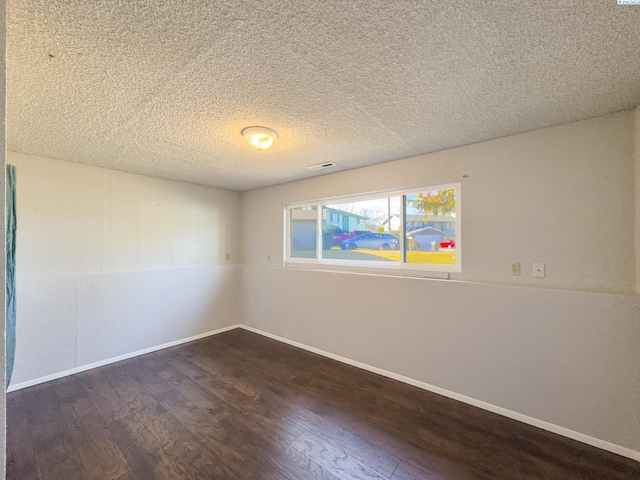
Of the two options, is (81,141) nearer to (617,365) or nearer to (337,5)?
(337,5)

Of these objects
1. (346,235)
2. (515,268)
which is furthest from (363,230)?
(515,268)

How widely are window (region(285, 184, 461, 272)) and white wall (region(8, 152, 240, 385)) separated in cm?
141

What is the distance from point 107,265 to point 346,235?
2.87 meters

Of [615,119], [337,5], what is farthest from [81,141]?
[615,119]

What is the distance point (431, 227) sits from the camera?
2.70 metres

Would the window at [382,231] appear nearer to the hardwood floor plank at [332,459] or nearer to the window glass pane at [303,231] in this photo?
the window glass pane at [303,231]

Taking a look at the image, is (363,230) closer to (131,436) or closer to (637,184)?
(637,184)

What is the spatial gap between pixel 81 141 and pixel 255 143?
5.15 feet

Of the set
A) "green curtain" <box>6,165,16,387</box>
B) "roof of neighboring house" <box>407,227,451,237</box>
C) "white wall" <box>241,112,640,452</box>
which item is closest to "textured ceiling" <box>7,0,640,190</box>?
"white wall" <box>241,112,640,452</box>

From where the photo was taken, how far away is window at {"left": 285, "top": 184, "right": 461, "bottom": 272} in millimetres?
2605

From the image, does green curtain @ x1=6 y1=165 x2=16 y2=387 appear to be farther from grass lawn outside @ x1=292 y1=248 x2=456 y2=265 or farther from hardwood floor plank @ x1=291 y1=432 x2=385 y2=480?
grass lawn outside @ x1=292 y1=248 x2=456 y2=265

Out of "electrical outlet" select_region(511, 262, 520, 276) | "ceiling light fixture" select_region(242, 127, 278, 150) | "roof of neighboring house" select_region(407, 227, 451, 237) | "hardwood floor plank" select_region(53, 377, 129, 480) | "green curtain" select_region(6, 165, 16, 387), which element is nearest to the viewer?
"green curtain" select_region(6, 165, 16, 387)

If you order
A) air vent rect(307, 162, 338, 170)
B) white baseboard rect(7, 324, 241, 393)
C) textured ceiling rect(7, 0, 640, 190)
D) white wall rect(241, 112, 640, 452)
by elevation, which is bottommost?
white baseboard rect(7, 324, 241, 393)

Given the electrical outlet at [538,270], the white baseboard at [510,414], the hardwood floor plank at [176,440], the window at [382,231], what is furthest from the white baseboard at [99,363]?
the electrical outlet at [538,270]
